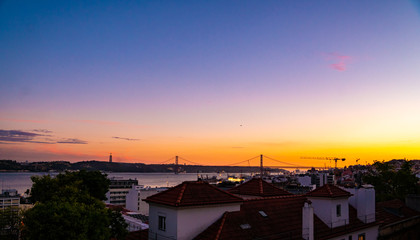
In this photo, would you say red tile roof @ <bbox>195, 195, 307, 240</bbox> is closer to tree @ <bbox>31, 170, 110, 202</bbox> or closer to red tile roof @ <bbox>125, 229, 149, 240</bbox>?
red tile roof @ <bbox>125, 229, 149, 240</bbox>

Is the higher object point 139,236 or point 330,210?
point 330,210

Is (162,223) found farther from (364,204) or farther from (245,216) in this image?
(364,204)

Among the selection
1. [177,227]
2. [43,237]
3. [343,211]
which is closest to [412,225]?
[343,211]

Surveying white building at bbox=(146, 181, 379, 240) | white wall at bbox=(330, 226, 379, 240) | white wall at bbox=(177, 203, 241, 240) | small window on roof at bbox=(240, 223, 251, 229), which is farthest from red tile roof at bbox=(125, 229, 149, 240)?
white wall at bbox=(330, 226, 379, 240)

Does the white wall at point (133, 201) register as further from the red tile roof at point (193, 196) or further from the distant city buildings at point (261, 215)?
the red tile roof at point (193, 196)

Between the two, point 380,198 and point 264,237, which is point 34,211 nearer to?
point 264,237

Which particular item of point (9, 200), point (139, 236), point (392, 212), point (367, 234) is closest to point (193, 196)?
point (139, 236)

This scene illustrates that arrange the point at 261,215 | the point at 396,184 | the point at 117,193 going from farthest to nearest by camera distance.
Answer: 1. the point at 117,193
2. the point at 396,184
3. the point at 261,215

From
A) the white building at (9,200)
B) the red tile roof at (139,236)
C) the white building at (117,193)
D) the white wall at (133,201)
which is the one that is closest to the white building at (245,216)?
the red tile roof at (139,236)

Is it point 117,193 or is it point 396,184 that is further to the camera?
point 117,193
